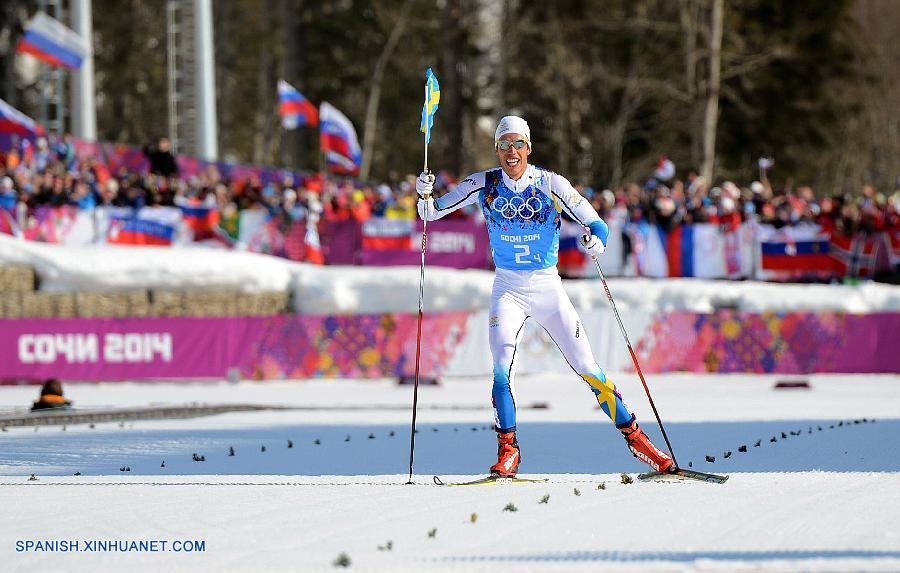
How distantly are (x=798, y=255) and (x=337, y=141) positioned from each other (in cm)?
971

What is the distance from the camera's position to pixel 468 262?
2789cm

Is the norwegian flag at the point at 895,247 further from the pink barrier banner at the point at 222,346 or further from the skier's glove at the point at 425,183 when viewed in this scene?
the skier's glove at the point at 425,183

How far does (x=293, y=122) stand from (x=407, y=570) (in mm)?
25557

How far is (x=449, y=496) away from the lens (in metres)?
9.45

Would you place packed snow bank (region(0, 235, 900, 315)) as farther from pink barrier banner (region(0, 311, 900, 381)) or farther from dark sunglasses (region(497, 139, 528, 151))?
dark sunglasses (region(497, 139, 528, 151))

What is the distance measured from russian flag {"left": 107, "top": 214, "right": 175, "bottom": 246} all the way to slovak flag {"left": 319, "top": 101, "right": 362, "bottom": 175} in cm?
492

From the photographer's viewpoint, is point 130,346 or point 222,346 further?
point 222,346

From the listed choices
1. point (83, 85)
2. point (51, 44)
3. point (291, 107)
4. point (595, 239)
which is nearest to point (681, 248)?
point (291, 107)

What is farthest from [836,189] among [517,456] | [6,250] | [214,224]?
[517,456]

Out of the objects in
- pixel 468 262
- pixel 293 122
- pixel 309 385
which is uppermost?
pixel 293 122

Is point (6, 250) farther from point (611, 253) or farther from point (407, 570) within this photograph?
point (407, 570)

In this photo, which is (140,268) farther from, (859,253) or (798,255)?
(859,253)

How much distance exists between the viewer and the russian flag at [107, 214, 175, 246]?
87.9 ft

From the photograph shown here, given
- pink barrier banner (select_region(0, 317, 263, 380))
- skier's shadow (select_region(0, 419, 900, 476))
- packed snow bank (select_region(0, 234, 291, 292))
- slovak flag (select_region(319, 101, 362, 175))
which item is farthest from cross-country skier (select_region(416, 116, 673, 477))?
slovak flag (select_region(319, 101, 362, 175))
